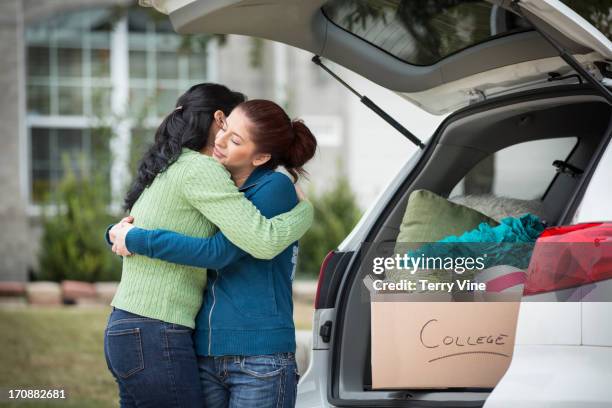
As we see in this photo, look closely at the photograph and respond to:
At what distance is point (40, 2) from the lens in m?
12.1

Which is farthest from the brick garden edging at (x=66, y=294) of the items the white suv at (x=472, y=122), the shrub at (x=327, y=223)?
the white suv at (x=472, y=122)

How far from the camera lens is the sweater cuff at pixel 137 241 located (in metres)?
2.66

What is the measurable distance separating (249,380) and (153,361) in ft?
0.91

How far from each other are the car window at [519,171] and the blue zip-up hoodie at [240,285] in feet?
3.49

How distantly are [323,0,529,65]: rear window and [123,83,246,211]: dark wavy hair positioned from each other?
1.90 ft

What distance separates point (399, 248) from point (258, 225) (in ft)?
2.23

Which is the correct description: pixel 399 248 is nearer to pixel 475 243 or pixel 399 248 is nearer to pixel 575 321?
pixel 475 243

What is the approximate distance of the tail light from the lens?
7.61ft

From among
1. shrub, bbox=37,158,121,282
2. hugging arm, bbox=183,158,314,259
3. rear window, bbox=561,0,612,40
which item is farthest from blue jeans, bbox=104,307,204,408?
shrub, bbox=37,158,121,282

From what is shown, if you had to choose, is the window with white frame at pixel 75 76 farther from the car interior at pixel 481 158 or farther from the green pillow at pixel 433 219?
the green pillow at pixel 433 219

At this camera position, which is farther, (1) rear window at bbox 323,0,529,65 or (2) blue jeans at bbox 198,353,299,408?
(1) rear window at bbox 323,0,529,65

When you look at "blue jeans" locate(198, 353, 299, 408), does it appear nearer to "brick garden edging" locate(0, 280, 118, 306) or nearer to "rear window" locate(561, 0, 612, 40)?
"rear window" locate(561, 0, 612, 40)

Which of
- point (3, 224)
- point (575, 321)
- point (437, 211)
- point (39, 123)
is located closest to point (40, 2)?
point (39, 123)

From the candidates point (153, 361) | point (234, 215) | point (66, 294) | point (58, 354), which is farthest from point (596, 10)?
point (66, 294)
